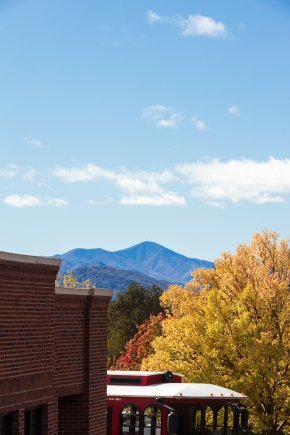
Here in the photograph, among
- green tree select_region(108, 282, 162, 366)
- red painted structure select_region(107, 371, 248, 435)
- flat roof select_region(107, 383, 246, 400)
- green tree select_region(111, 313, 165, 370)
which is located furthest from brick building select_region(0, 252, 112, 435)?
green tree select_region(108, 282, 162, 366)

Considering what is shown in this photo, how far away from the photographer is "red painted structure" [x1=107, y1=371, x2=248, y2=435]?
87.6 ft

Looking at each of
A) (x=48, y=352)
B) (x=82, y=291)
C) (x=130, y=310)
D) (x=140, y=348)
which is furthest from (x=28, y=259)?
(x=130, y=310)

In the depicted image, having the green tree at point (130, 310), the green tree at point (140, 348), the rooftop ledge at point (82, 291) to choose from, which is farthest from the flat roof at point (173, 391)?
the green tree at point (130, 310)

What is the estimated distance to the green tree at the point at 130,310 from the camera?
3538 inches

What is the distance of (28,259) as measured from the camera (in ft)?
65.8

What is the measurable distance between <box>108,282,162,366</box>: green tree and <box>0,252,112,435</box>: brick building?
62.9 metres

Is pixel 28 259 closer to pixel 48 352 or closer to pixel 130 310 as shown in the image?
pixel 48 352

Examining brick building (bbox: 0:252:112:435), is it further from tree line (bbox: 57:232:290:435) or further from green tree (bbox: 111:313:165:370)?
green tree (bbox: 111:313:165:370)

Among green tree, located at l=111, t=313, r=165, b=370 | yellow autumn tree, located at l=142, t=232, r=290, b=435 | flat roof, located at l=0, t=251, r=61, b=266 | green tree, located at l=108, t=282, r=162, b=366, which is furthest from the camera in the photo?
green tree, located at l=108, t=282, r=162, b=366

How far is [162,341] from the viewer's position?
139 feet

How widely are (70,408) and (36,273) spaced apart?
551cm

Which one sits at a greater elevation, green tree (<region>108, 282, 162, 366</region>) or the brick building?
green tree (<region>108, 282, 162, 366</region>)

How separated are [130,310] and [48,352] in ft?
244

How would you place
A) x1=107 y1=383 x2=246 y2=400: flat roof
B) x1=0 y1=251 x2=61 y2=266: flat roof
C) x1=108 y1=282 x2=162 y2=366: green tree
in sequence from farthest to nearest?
x1=108 y1=282 x2=162 y2=366: green tree < x1=107 y1=383 x2=246 y2=400: flat roof < x1=0 y1=251 x2=61 y2=266: flat roof
